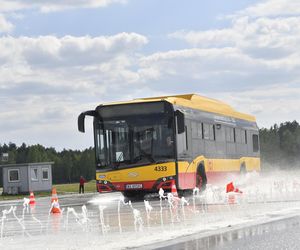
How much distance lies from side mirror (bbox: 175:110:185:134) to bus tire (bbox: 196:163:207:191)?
3.25 m

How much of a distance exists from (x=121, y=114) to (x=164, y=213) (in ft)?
26.6

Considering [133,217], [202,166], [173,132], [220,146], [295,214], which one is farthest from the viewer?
[220,146]

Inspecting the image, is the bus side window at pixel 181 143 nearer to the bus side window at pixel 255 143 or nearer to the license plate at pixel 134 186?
the license plate at pixel 134 186

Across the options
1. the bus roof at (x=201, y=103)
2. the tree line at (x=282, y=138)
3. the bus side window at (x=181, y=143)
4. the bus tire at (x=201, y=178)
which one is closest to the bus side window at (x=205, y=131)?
the bus roof at (x=201, y=103)

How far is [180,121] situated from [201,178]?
3.98m

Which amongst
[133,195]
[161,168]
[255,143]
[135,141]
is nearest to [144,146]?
[135,141]

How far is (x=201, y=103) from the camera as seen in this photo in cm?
3156

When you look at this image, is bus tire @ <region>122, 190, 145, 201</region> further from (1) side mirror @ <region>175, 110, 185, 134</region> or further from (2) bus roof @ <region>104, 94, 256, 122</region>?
(2) bus roof @ <region>104, 94, 256, 122</region>

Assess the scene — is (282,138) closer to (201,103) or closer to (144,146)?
(201,103)

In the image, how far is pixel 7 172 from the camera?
61.1 meters

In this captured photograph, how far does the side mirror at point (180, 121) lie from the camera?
26.3 metres

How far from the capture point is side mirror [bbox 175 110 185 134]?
26.3 meters

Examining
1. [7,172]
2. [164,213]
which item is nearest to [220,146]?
[164,213]

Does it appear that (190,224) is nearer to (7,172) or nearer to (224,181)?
(224,181)
